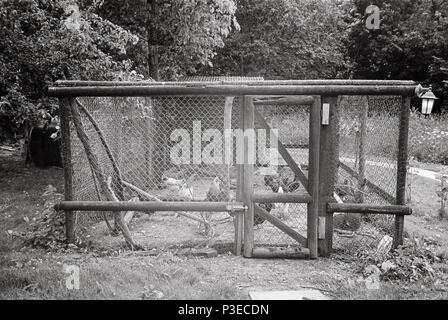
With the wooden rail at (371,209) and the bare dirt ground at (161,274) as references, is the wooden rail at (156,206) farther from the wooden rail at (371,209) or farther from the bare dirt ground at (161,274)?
the wooden rail at (371,209)

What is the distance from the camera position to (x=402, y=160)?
5.56 metres

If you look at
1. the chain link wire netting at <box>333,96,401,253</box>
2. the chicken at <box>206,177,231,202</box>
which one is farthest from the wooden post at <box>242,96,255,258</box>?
the chain link wire netting at <box>333,96,401,253</box>

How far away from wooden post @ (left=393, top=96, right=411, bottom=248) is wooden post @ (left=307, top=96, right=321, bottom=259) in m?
1.01

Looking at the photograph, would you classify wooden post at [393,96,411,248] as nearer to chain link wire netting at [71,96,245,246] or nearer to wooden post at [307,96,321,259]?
wooden post at [307,96,321,259]

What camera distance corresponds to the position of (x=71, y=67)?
8953mm

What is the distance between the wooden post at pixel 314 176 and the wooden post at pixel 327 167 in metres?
0.06

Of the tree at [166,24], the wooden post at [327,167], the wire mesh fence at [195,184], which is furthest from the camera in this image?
the tree at [166,24]

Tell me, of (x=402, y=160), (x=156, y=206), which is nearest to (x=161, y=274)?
(x=156, y=206)

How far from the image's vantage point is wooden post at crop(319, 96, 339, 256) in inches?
217

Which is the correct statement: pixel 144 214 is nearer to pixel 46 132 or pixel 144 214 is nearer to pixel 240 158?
pixel 240 158

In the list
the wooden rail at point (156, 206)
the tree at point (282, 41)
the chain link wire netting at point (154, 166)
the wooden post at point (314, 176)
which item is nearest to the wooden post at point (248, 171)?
the wooden rail at point (156, 206)

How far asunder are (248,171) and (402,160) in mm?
1918

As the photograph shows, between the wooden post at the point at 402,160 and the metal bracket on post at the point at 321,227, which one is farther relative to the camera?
the metal bracket on post at the point at 321,227

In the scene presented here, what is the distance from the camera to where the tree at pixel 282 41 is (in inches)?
969
